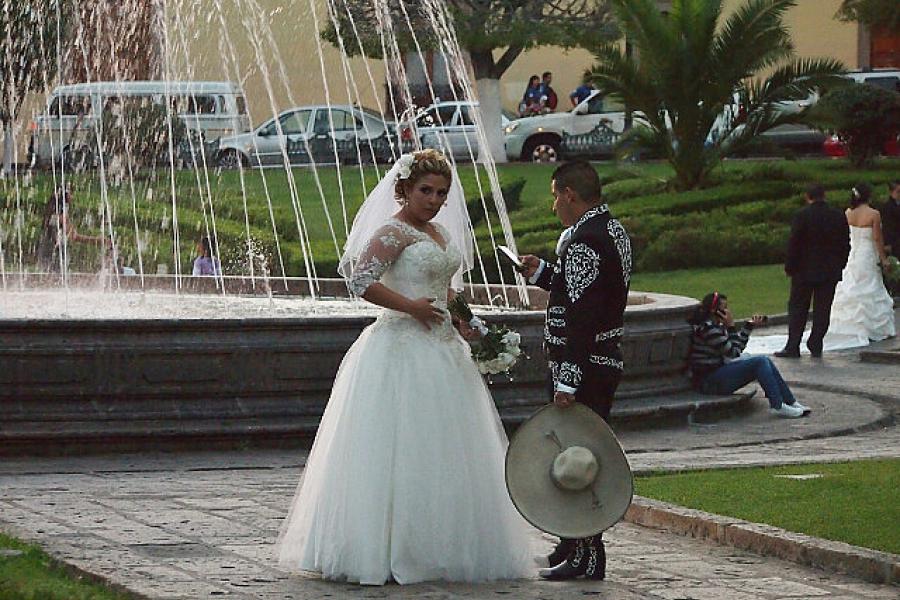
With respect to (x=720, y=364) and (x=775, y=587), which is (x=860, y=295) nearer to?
(x=720, y=364)

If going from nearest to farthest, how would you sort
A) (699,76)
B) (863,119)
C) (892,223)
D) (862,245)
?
(862,245) < (892,223) < (699,76) < (863,119)

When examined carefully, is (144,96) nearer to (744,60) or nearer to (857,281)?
(744,60)

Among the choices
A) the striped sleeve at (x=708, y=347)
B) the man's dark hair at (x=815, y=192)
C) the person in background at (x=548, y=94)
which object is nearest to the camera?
the striped sleeve at (x=708, y=347)

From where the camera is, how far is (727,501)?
8.80 m

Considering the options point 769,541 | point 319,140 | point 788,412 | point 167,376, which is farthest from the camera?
point 319,140

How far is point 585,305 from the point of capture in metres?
7.04

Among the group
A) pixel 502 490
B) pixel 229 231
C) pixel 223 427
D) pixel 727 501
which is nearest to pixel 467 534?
pixel 502 490

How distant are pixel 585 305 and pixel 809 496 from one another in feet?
7.59

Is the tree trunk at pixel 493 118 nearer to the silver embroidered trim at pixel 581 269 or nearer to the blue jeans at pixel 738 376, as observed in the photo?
the blue jeans at pixel 738 376

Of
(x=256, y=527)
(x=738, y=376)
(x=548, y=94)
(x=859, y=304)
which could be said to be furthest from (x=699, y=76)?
(x=256, y=527)

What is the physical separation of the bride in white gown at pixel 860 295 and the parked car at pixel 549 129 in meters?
18.2

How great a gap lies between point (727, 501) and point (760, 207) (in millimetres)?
19287

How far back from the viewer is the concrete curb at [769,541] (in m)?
7.32

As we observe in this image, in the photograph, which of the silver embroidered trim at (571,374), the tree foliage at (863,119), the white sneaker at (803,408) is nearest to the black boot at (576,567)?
the silver embroidered trim at (571,374)
